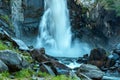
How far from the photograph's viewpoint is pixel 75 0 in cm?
3772

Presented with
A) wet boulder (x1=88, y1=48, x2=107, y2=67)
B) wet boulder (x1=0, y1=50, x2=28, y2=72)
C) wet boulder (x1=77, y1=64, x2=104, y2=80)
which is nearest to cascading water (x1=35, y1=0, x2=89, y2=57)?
wet boulder (x1=88, y1=48, x2=107, y2=67)

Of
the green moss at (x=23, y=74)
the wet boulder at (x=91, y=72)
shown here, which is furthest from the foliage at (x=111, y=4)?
the green moss at (x=23, y=74)

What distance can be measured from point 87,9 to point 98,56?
12.4 metres

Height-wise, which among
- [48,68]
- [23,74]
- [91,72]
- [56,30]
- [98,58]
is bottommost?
[98,58]

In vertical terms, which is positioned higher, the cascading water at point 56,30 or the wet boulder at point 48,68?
the wet boulder at point 48,68

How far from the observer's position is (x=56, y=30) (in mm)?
37969

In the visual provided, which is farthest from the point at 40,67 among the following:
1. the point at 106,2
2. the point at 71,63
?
the point at 106,2

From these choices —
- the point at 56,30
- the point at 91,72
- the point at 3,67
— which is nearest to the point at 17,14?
the point at 56,30

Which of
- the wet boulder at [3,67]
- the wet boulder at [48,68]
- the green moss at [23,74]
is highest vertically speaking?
the wet boulder at [3,67]

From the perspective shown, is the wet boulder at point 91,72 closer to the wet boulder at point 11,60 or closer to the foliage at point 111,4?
the wet boulder at point 11,60

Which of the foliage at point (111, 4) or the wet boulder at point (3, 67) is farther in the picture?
the foliage at point (111, 4)

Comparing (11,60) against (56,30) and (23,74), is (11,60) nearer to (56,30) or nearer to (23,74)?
(23,74)

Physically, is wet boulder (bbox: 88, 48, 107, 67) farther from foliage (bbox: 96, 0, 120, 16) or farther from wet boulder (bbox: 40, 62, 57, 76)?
wet boulder (bbox: 40, 62, 57, 76)

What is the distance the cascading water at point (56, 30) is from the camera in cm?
3609
